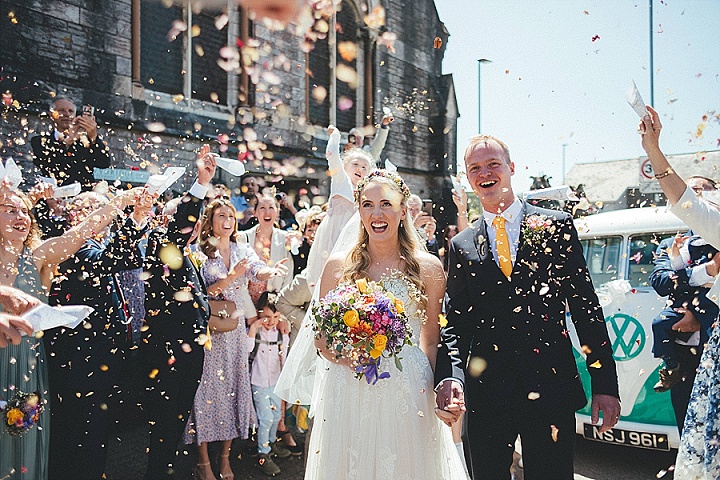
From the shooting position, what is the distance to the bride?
296cm

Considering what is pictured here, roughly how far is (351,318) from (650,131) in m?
1.75

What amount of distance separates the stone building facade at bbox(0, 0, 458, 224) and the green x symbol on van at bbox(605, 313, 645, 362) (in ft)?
15.0

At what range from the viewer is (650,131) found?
9.29 ft

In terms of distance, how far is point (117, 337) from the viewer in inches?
160

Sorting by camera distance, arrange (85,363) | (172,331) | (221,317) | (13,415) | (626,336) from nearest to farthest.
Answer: (13,415), (85,363), (172,331), (221,317), (626,336)

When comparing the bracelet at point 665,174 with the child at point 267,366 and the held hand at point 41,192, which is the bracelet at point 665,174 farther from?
the held hand at point 41,192

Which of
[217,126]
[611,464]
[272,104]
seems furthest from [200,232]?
[272,104]

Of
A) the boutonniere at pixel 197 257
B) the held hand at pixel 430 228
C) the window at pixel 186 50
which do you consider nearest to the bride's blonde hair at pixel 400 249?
the boutonniere at pixel 197 257

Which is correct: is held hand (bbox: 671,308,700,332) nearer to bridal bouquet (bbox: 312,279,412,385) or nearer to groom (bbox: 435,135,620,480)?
groom (bbox: 435,135,620,480)

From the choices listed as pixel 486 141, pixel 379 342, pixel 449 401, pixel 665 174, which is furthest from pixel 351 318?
pixel 665 174

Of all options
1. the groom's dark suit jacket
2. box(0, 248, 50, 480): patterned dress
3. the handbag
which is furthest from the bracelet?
box(0, 248, 50, 480): patterned dress

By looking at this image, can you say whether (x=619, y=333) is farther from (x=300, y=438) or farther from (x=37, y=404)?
(x=37, y=404)

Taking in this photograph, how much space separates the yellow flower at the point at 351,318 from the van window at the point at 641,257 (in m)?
3.63

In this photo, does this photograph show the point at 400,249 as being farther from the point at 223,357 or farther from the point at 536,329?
the point at 223,357
